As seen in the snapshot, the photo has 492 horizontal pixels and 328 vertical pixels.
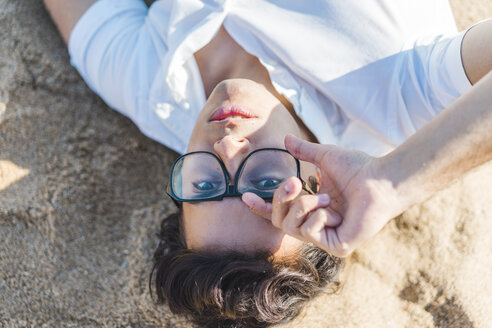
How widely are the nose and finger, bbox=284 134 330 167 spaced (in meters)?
0.28

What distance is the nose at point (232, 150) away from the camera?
167cm

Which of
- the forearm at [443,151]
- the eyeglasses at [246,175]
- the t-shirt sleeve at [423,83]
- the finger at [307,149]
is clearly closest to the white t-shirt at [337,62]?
the t-shirt sleeve at [423,83]

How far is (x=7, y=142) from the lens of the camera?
2.41 m

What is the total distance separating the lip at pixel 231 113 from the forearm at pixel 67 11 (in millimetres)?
1289

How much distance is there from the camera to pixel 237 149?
1679mm

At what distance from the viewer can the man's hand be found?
1192 millimetres

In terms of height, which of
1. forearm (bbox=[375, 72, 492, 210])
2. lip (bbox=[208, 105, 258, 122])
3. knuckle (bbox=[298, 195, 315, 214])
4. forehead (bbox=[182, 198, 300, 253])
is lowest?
forehead (bbox=[182, 198, 300, 253])

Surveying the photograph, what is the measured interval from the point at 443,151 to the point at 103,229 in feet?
6.28

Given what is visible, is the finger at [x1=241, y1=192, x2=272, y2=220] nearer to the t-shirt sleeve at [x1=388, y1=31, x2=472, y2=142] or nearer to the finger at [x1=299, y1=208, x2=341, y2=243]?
the finger at [x1=299, y1=208, x2=341, y2=243]

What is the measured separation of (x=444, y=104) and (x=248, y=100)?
33.6 inches

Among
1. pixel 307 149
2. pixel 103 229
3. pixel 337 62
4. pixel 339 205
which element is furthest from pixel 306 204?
pixel 103 229

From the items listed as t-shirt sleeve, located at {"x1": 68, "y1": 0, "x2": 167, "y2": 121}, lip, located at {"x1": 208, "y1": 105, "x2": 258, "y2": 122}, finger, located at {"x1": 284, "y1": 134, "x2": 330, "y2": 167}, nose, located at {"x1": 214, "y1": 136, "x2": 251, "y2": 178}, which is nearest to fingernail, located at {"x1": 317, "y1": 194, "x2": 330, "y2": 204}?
finger, located at {"x1": 284, "y1": 134, "x2": 330, "y2": 167}

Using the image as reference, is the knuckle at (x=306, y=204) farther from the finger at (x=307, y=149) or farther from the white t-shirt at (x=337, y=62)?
the white t-shirt at (x=337, y=62)

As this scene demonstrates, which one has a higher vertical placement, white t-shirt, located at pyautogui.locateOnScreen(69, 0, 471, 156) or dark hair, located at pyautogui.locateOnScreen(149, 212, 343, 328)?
white t-shirt, located at pyautogui.locateOnScreen(69, 0, 471, 156)
